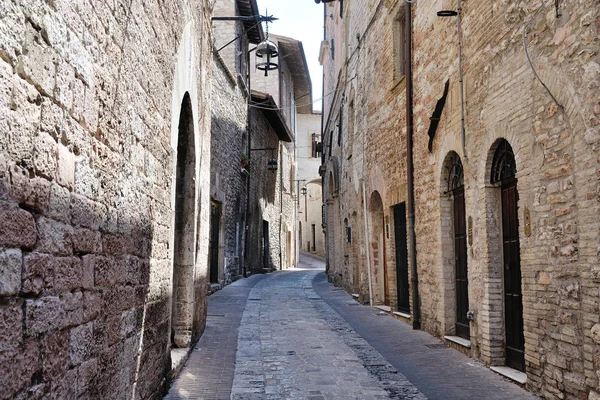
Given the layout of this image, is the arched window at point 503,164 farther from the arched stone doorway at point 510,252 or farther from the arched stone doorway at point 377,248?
the arched stone doorway at point 377,248

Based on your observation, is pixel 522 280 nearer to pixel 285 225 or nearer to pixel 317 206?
pixel 285 225

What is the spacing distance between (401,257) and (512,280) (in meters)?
4.25

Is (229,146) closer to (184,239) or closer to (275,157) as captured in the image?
(184,239)

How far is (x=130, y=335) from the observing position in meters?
3.56

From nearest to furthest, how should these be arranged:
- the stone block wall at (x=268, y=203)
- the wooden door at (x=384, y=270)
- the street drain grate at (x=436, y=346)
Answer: the street drain grate at (x=436, y=346) < the wooden door at (x=384, y=270) < the stone block wall at (x=268, y=203)

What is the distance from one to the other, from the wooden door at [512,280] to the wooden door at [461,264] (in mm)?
1129

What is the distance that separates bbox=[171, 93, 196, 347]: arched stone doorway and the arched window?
9.88ft

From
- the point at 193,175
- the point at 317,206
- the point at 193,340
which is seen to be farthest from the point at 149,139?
the point at 317,206

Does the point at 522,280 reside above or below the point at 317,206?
below

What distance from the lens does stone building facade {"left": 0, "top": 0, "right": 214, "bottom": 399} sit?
193cm

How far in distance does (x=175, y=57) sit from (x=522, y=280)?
11.1 feet

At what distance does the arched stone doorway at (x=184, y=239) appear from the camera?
6078mm

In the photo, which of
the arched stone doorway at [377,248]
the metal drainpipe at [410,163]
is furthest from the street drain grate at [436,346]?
the arched stone doorway at [377,248]

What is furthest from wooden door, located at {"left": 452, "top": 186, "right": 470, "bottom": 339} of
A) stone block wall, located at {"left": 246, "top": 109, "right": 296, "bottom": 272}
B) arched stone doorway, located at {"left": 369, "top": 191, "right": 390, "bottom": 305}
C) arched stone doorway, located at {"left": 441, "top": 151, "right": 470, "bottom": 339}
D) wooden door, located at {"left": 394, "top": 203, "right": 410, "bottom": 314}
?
stone block wall, located at {"left": 246, "top": 109, "right": 296, "bottom": 272}
